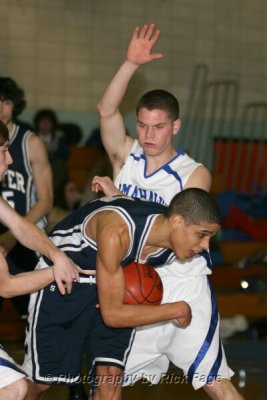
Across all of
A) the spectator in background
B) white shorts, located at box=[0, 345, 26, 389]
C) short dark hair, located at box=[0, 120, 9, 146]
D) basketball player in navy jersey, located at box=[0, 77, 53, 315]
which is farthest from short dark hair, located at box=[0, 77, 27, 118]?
the spectator in background

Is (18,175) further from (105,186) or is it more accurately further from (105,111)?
(105,186)

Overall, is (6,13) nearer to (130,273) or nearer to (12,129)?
(12,129)

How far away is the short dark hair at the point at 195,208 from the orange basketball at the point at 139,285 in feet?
1.31

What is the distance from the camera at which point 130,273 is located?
17.0 ft

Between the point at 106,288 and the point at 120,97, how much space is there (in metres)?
1.45

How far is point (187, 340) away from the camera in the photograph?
18.3 ft

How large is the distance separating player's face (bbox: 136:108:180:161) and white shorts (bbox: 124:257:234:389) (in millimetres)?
667

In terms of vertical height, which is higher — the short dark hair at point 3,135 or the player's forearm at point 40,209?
the short dark hair at point 3,135

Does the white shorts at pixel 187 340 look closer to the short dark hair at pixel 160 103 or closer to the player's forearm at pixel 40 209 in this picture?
the short dark hair at pixel 160 103

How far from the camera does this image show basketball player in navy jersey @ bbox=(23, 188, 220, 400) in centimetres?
488

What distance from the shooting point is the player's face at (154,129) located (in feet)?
18.5

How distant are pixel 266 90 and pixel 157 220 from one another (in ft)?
27.7

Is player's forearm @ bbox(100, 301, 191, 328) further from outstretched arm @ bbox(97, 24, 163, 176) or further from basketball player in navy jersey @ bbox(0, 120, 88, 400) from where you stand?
outstretched arm @ bbox(97, 24, 163, 176)

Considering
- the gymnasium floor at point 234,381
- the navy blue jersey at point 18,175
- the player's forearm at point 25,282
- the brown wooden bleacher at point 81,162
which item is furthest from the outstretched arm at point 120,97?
the brown wooden bleacher at point 81,162
